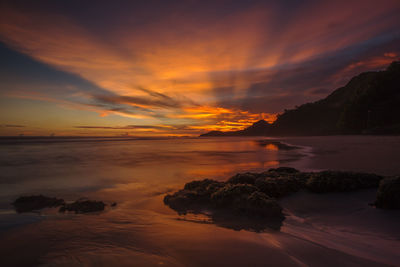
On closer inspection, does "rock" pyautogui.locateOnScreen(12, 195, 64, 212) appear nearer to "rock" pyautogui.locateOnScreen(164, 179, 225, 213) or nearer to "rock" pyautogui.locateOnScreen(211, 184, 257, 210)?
"rock" pyautogui.locateOnScreen(164, 179, 225, 213)

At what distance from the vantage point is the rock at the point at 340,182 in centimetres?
494

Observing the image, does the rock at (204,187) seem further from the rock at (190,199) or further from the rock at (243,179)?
the rock at (243,179)

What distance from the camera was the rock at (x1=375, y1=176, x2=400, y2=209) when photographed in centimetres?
366

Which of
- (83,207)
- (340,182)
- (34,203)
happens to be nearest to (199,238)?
(83,207)

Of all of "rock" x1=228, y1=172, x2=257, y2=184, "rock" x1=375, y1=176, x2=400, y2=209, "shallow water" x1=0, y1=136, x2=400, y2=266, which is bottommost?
"shallow water" x1=0, y1=136, x2=400, y2=266

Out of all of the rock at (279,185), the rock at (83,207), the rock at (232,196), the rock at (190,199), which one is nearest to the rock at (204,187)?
the rock at (190,199)

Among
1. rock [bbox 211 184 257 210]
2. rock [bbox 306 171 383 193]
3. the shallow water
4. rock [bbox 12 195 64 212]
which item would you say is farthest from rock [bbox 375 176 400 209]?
rock [bbox 12 195 64 212]

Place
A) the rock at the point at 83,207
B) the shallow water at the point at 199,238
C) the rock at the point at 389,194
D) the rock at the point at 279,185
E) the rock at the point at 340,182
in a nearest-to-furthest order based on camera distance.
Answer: the shallow water at the point at 199,238, the rock at the point at 389,194, the rock at the point at 83,207, the rock at the point at 340,182, the rock at the point at 279,185

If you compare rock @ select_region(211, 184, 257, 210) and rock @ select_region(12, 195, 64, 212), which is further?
rock @ select_region(12, 195, 64, 212)

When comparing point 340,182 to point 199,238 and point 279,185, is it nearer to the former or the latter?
point 279,185

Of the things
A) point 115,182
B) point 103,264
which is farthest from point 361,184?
point 115,182

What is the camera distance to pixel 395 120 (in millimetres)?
34625

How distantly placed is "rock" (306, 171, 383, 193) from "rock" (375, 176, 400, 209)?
1066 millimetres

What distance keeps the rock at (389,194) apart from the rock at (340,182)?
107 centimetres
